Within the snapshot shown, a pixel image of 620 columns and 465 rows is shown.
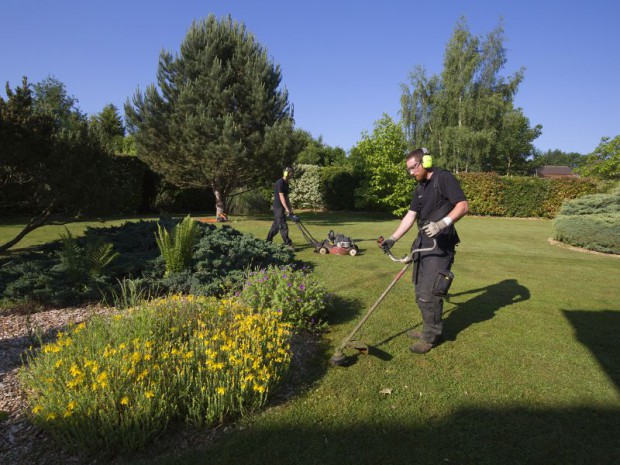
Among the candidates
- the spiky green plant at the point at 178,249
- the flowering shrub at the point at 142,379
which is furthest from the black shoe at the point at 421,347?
the spiky green plant at the point at 178,249

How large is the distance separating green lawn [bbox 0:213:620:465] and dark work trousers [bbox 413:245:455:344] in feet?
0.91

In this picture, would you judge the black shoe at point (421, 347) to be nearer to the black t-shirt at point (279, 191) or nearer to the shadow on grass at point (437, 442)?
the shadow on grass at point (437, 442)

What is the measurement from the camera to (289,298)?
4504 millimetres

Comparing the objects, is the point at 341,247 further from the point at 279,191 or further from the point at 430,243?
the point at 430,243

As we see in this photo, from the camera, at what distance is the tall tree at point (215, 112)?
1639cm

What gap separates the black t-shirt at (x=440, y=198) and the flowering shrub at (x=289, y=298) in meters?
1.57

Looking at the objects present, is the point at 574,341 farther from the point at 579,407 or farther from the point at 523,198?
the point at 523,198

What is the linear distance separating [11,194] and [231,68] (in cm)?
1201

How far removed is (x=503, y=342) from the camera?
14.4 feet

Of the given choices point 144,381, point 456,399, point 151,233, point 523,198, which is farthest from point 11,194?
point 523,198

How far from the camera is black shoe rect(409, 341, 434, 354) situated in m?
4.07

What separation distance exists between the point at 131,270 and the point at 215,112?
1282 cm

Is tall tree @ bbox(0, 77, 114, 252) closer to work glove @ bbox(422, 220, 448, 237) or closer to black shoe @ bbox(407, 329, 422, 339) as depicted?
black shoe @ bbox(407, 329, 422, 339)

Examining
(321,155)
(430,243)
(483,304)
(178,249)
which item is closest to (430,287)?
(430,243)
